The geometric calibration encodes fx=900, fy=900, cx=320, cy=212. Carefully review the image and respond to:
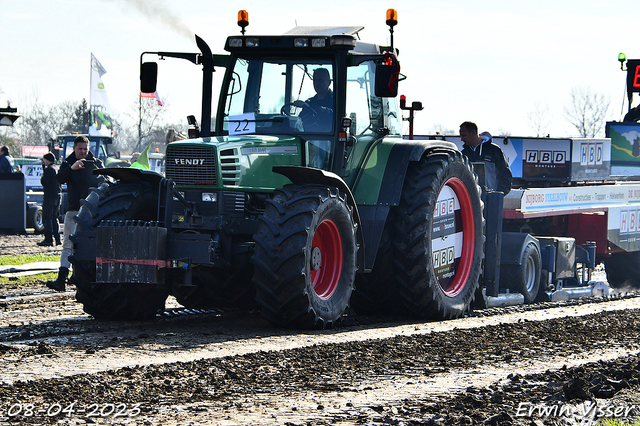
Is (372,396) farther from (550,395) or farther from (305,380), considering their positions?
(550,395)

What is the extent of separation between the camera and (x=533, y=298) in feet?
38.7

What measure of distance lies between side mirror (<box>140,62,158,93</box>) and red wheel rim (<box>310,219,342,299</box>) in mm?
2096

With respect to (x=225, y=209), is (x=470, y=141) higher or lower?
higher

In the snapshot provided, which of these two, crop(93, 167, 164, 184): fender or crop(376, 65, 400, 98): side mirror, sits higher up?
crop(376, 65, 400, 98): side mirror

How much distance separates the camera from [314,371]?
5977 mm

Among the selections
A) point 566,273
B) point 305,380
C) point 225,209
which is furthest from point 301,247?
point 566,273

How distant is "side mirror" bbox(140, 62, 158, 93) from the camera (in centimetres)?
834

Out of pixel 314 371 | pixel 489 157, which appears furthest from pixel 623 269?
pixel 314 371

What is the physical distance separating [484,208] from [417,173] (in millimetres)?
1871
